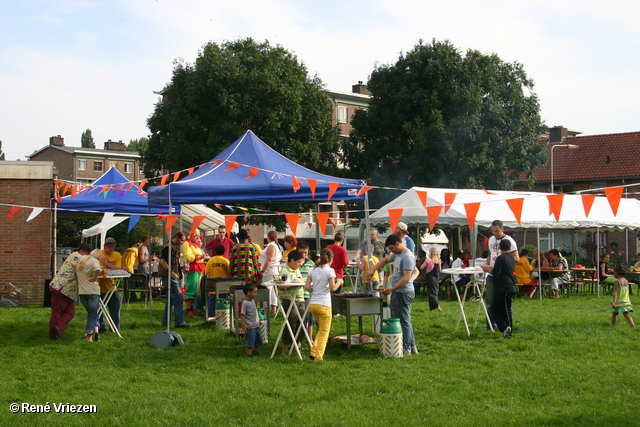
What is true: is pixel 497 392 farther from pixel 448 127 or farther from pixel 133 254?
pixel 448 127

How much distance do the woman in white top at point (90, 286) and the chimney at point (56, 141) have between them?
72456 millimetres

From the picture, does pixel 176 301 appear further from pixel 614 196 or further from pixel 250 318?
pixel 614 196

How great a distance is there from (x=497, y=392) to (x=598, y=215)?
1464 centimetres

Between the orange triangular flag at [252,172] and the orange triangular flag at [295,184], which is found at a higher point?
the orange triangular flag at [252,172]

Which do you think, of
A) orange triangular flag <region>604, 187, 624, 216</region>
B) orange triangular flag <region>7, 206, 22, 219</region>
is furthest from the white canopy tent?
orange triangular flag <region>7, 206, 22, 219</region>

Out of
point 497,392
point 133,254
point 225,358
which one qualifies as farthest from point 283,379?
point 133,254

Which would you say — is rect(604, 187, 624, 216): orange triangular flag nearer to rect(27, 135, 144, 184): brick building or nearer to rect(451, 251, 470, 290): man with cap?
rect(451, 251, 470, 290): man with cap

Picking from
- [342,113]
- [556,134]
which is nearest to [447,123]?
[342,113]

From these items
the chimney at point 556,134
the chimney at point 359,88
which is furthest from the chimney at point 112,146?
the chimney at point 556,134

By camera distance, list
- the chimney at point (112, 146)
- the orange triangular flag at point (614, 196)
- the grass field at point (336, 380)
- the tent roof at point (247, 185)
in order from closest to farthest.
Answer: the grass field at point (336, 380) → the orange triangular flag at point (614, 196) → the tent roof at point (247, 185) → the chimney at point (112, 146)

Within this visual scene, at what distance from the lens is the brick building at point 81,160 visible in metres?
74.5

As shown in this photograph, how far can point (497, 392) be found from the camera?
6867 mm

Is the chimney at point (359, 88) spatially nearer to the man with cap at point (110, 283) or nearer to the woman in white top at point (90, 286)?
the man with cap at point (110, 283)

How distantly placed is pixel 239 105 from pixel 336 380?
22611 millimetres
